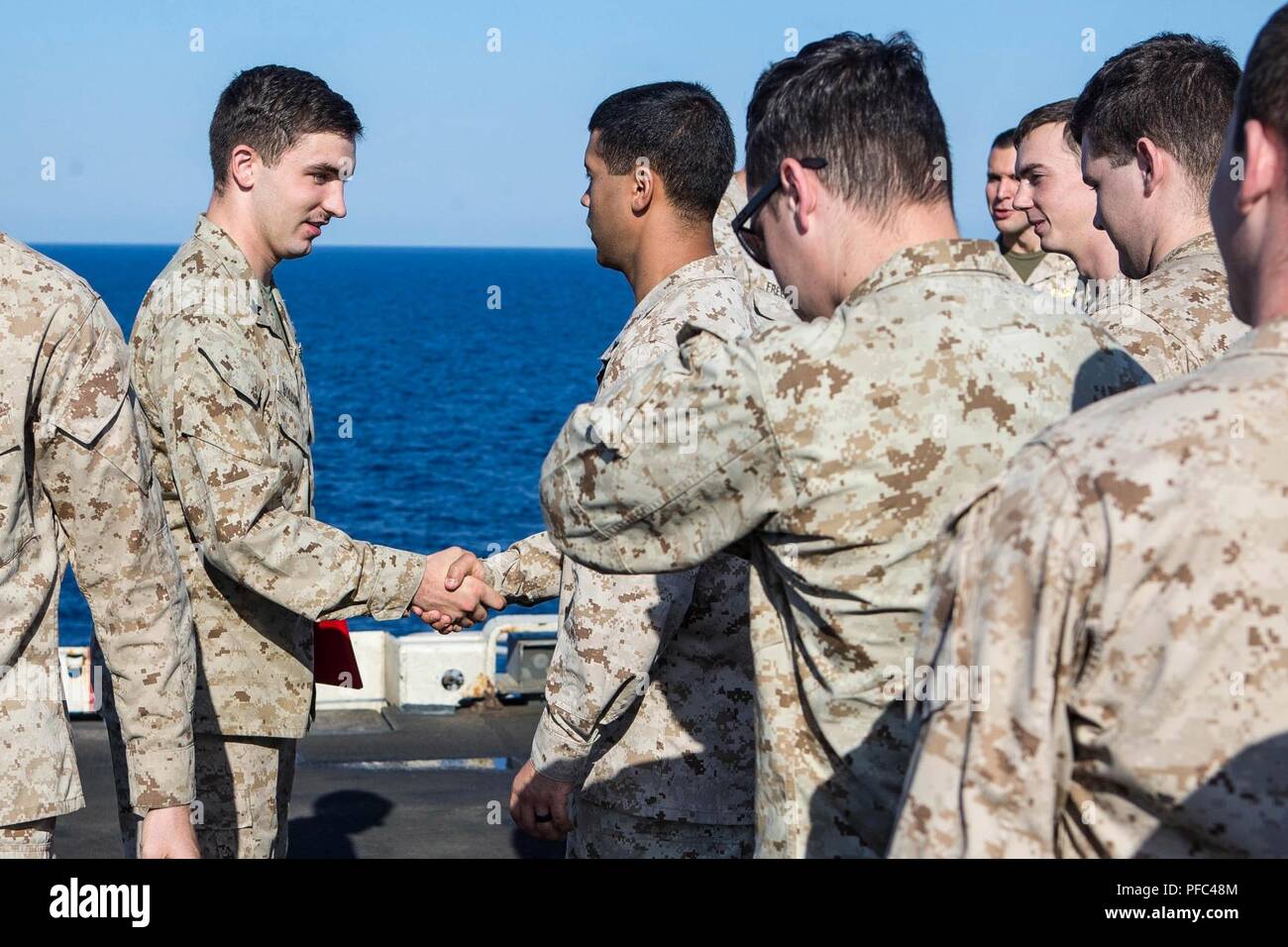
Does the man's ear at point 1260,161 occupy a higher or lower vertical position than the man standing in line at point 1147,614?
higher

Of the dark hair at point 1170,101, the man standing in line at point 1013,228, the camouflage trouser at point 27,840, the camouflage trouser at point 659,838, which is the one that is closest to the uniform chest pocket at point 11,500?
the camouflage trouser at point 27,840

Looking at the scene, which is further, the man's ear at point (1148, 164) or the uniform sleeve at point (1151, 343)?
the man's ear at point (1148, 164)

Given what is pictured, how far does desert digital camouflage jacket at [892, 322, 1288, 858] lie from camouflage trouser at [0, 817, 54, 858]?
1960 mm

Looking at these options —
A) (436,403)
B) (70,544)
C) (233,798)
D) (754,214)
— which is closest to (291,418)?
(233,798)

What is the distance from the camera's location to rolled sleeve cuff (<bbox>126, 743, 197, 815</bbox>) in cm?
317

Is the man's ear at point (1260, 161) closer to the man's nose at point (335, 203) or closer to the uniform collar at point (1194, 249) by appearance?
the uniform collar at point (1194, 249)

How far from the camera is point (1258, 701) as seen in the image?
1.69 metres

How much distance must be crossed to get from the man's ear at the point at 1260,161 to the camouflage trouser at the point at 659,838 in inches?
91.1

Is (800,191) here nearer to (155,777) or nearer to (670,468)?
(670,468)

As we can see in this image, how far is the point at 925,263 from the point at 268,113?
2.64 m

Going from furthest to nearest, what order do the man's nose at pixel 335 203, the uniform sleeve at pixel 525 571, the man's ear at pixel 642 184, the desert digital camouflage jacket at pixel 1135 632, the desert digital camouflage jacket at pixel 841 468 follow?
the uniform sleeve at pixel 525 571 < the man's nose at pixel 335 203 < the man's ear at pixel 642 184 < the desert digital camouflage jacket at pixel 841 468 < the desert digital camouflage jacket at pixel 1135 632

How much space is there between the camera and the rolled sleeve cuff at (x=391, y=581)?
4242 mm
